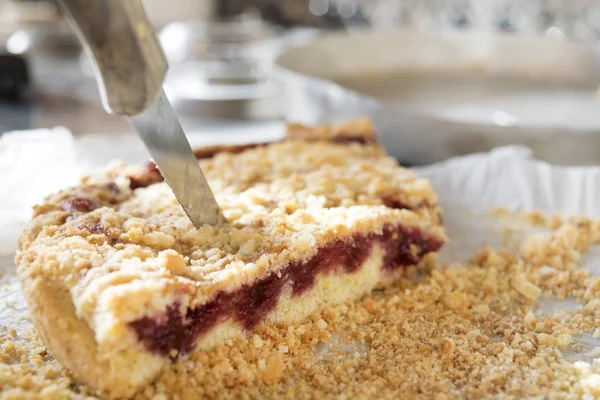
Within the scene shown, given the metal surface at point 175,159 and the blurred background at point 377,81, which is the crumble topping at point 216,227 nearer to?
the metal surface at point 175,159

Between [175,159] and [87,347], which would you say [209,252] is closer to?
[175,159]

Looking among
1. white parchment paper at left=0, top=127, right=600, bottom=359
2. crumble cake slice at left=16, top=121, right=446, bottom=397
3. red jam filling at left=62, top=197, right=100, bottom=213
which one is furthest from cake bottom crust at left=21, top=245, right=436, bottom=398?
white parchment paper at left=0, top=127, right=600, bottom=359

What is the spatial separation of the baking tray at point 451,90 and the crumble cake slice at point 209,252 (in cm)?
51

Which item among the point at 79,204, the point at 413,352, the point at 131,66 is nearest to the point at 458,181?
the point at 413,352

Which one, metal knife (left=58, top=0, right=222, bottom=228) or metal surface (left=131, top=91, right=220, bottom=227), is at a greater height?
metal knife (left=58, top=0, right=222, bottom=228)

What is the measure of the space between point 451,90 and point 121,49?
9.00 ft

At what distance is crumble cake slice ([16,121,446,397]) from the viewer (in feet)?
4.08

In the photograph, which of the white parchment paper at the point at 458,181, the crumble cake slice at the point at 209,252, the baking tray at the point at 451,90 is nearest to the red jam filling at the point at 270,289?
the crumble cake slice at the point at 209,252

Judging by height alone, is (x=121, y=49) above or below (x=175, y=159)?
above

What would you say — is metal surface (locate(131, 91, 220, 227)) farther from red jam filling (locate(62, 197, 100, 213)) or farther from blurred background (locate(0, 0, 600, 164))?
blurred background (locate(0, 0, 600, 164))

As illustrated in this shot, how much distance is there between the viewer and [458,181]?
7.94ft

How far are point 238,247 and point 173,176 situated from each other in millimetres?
247

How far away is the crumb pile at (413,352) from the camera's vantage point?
1.30 meters

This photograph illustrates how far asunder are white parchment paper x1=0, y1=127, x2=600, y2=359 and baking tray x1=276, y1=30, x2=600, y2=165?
0.11 metres
